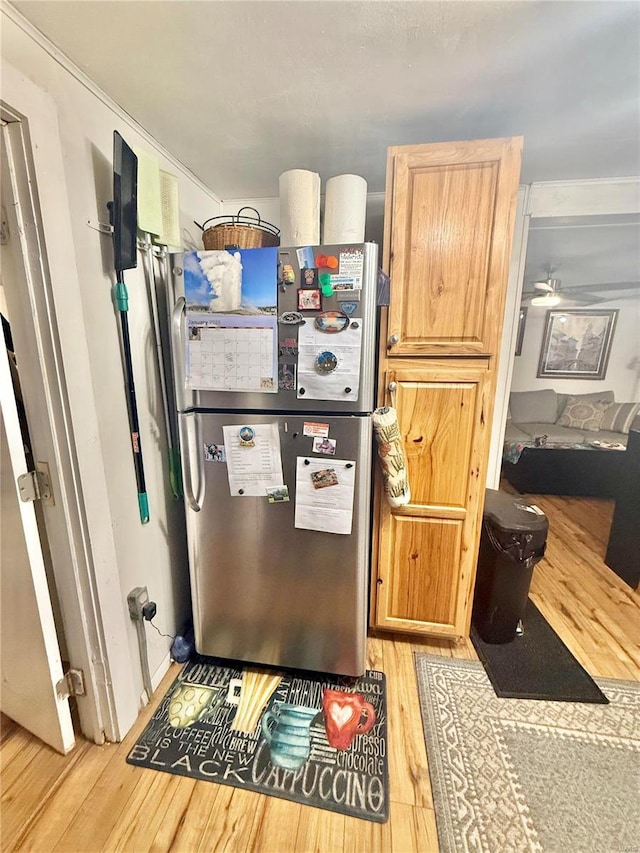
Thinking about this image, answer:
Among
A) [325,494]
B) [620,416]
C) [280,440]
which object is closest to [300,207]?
[280,440]

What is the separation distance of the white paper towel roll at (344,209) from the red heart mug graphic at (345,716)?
1898 mm

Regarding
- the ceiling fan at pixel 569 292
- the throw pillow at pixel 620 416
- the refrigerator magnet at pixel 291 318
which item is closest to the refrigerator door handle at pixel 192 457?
the refrigerator magnet at pixel 291 318

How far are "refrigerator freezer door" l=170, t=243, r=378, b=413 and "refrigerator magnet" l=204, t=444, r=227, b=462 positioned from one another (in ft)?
0.54

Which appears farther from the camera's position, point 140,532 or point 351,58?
point 140,532

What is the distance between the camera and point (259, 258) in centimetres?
120

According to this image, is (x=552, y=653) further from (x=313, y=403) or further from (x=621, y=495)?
(x=313, y=403)

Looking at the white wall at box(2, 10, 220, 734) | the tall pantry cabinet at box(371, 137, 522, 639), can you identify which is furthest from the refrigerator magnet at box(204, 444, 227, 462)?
the tall pantry cabinet at box(371, 137, 522, 639)

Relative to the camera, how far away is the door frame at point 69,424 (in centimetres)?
92

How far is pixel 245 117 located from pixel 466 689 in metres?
2.54

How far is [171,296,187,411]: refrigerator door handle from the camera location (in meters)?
1.26

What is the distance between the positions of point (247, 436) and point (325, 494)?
0.37 metres

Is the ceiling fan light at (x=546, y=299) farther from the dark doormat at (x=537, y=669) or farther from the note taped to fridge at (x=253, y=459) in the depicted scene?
the note taped to fridge at (x=253, y=459)

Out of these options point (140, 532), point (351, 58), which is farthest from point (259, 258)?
point (140, 532)

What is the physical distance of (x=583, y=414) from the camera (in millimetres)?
4273
